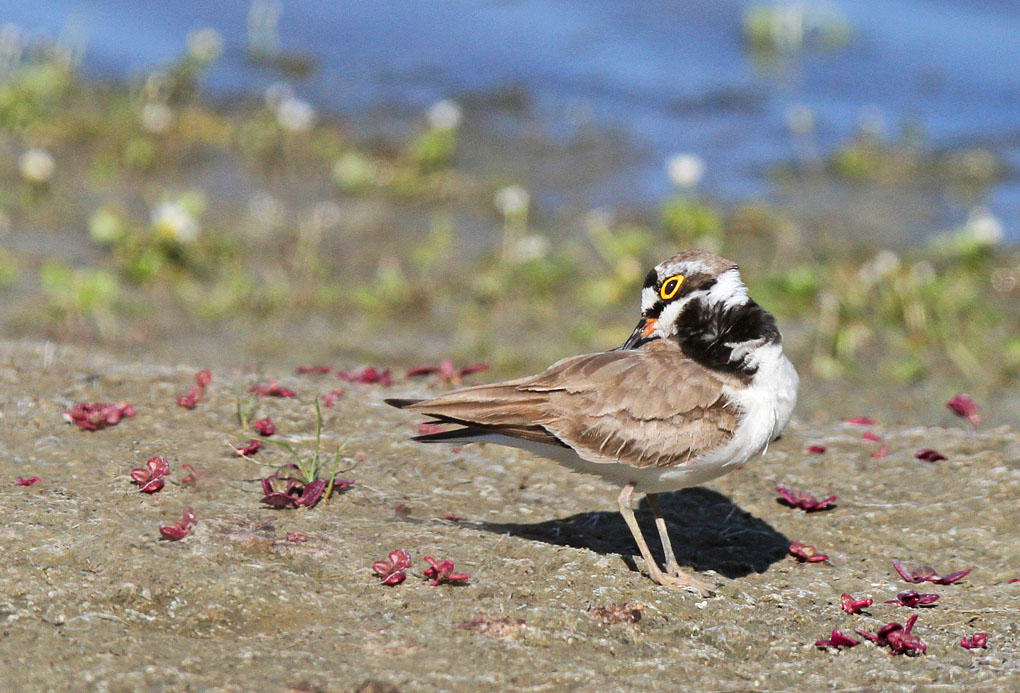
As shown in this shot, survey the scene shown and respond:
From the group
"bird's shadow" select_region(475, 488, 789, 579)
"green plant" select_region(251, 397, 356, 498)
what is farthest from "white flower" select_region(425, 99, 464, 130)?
"bird's shadow" select_region(475, 488, 789, 579)

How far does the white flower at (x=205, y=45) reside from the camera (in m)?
14.5

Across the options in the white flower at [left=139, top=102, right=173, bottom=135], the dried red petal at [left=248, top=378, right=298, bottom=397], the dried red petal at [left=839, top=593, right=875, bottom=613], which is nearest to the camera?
the dried red petal at [left=839, top=593, right=875, bottom=613]

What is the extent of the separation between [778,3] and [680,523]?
1249cm

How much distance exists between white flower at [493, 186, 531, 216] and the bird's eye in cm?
574

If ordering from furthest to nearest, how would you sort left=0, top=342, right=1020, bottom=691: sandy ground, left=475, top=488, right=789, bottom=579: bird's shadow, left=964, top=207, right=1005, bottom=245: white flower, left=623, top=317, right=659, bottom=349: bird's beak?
left=964, top=207, right=1005, bottom=245: white flower < left=623, top=317, right=659, bottom=349: bird's beak < left=475, top=488, right=789, bottom=579: bird's shadow < left=0, top=342, right=1020, bottom=691: sandy ground

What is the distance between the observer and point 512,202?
38.2 ft

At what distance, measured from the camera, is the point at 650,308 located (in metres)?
6.10

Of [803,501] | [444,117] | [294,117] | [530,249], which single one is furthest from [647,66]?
[803,501]

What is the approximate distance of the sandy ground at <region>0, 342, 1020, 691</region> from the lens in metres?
4.53

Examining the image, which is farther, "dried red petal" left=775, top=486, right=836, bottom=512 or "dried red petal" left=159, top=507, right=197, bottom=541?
"dried red petal" left=775, top=486, right=836, bottom=512

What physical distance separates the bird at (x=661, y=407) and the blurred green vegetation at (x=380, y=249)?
12.2 feet

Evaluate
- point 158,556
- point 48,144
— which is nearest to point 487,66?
point 48,144

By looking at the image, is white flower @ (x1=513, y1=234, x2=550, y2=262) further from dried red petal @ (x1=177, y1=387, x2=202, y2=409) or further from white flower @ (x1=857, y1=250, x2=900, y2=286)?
dried red petal @ (x1=177, y1=387, x2=202, y2=409)

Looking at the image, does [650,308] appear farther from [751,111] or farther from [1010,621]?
[751,111]
